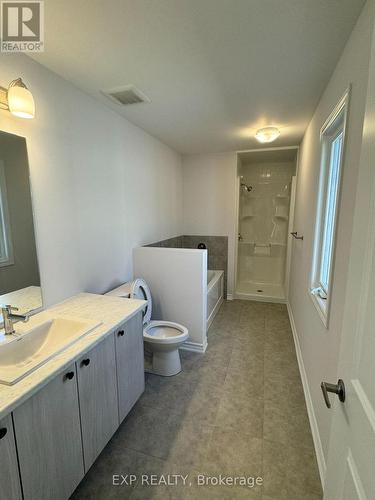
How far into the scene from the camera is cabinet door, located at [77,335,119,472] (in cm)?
121

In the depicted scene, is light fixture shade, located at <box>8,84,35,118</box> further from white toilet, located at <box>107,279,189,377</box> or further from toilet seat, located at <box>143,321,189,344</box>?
toilet seat, located at <box>143,321,189,344</box>

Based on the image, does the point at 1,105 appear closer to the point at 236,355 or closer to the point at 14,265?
the point at 14,265

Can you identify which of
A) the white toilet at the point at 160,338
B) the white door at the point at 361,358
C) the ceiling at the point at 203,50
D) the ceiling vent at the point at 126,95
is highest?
the ceiling at the point at 203,50

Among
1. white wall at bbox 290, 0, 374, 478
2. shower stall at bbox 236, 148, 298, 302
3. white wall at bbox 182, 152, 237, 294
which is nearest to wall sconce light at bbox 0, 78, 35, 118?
white wall at bbox 290, 0, 374, 478

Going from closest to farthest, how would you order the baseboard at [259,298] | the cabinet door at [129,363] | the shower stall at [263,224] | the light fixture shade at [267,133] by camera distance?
the cabinet door at [129,363], the light fixture shade at [267,133], the baseboard at [259,298], the shower stall at [263,224]

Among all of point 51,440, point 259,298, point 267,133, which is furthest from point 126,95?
point 259,298

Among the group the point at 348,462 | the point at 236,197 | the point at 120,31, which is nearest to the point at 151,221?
the point at 236,197

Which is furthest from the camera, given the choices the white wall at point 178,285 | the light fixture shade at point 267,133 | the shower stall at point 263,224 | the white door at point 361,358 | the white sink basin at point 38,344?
the shower stall at point 263,224

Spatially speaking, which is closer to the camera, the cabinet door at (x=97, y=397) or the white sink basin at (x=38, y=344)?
the white sink basin at (x=38, y=344)

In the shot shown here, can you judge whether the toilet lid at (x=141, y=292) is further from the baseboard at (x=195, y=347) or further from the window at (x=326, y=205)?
the window at (x=326, y=205)

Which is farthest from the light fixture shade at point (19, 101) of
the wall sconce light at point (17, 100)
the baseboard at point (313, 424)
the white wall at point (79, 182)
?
the baseboard at point (313, 424)

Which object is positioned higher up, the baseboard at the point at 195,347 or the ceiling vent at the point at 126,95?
the ceiling vent at the point at 126,95

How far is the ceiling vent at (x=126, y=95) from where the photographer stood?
1836 mm

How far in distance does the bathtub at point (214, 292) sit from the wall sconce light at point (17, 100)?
2.37 meters
